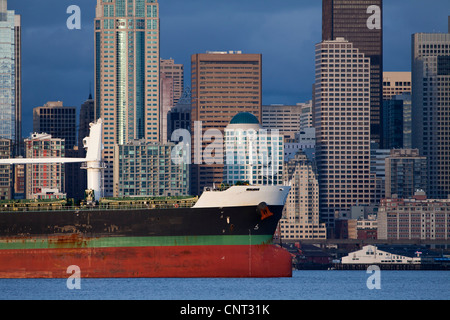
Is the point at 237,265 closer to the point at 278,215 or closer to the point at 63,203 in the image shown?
the point at 278,215

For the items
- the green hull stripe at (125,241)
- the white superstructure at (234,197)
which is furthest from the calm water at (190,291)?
the white superstructure at (234,197)

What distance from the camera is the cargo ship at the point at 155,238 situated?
245 feet

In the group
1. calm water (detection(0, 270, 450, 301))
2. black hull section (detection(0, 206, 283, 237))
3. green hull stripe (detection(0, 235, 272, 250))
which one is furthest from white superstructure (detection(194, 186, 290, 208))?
calm water (detection(0, 270, 450, 301))

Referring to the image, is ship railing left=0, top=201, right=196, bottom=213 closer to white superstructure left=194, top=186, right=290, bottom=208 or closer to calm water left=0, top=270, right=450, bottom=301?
white superstructure left=194, top=186, right=290, bottom=208

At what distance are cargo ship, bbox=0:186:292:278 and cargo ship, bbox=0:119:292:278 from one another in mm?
72

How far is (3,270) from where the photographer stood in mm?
76375

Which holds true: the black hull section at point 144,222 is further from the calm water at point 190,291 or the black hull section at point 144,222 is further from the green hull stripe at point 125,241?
the calm water at point 190,291

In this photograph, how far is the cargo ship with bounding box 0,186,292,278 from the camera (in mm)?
74750

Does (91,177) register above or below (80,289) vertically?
above

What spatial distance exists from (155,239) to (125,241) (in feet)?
7.28

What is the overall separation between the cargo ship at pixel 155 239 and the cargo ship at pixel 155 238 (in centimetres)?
7

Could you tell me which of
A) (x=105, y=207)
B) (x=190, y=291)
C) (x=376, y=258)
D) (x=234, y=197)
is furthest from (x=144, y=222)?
(x=376, y=258)
